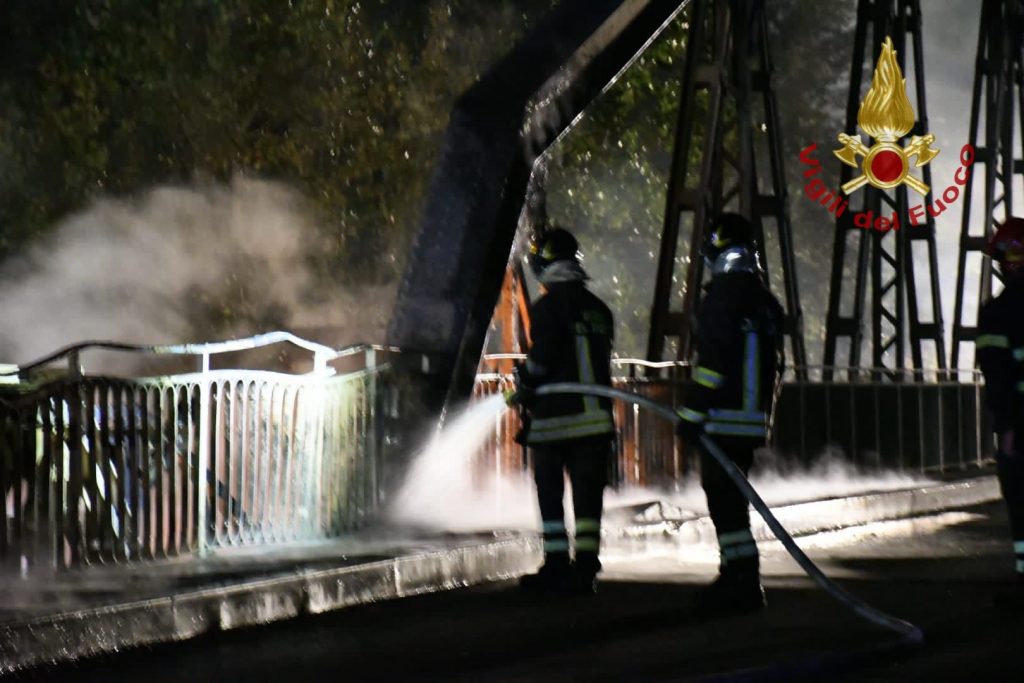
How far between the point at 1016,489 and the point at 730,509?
1525 mm

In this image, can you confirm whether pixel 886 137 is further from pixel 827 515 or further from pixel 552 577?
pixel 552 577

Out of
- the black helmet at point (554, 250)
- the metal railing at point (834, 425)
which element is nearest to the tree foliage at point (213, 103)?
the metal railing at point (834, 425)

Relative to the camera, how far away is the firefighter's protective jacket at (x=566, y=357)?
907cm

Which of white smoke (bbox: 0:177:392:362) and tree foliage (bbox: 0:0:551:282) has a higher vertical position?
tree foliage (bbox: 0:0:551:282)

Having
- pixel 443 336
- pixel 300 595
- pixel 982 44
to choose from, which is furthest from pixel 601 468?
pixel 982 44

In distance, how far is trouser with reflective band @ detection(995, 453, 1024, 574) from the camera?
29.4ft

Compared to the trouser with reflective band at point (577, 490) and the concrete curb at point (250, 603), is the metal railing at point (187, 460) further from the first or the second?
the trouser with reflective band at point (577, 490)

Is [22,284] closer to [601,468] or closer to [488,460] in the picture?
[488,460]

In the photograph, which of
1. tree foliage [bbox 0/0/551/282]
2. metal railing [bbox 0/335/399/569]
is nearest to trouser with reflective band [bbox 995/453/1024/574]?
metal railing [bbox 0/335/399/569]

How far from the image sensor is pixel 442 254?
477 inches

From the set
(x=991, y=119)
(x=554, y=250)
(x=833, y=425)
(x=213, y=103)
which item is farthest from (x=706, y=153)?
(x=991, y=119)

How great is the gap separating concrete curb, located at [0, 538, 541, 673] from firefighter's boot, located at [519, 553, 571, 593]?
0.64m

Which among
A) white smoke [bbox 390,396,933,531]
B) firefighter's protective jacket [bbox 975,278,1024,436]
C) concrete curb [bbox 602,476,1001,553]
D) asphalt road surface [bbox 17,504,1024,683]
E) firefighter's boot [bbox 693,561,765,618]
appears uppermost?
firefighter's protective jacket [bbox 975,278,1024,436]

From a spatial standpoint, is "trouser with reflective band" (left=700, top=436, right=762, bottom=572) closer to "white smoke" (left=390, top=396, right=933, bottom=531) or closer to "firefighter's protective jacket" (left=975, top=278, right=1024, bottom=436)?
"firefighter's protective jacket" (left=975, top=278, right=1024, bottom=436)
